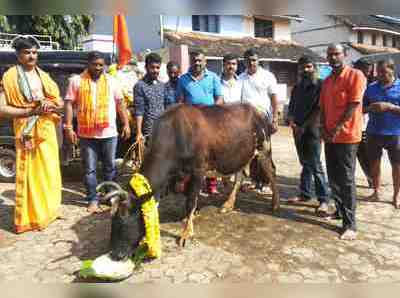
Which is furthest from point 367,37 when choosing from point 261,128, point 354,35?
point 261,128

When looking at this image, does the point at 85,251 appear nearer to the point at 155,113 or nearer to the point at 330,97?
the point at 155,113

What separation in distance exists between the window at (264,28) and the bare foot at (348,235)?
21350mm

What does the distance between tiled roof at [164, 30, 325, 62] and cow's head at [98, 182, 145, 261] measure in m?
15.7

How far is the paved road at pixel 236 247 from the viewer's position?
13.3 ft

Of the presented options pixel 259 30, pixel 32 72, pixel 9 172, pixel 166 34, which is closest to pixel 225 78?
pixel 32 72

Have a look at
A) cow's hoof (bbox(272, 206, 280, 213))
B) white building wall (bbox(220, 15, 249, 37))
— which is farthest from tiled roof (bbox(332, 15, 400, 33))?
cow's hoof (bbox(272, 206, 280, 213))

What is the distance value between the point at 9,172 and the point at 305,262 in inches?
215

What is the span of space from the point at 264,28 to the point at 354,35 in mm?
8600

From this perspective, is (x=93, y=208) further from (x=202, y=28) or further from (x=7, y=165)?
(x=202, y=28)

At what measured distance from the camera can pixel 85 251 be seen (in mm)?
4555

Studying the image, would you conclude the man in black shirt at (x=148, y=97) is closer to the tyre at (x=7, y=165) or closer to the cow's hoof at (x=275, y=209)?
the cow's hoof at (x=275, y=209)

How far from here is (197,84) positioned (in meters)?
5.73

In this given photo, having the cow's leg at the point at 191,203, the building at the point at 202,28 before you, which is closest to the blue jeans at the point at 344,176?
the cow's leg at the point at 191,203

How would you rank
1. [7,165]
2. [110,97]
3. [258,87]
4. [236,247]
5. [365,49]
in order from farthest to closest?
[365,49]
[7,165]
[258,87]
[110,97]
[236,247]
